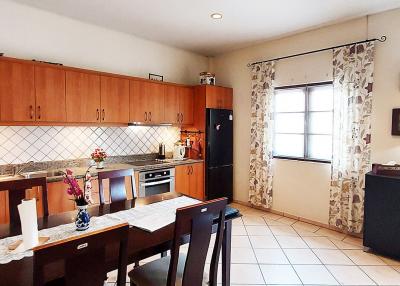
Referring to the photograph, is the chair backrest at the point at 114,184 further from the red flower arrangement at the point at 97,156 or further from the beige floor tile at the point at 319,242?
the beige floor tile at the point at 319,242

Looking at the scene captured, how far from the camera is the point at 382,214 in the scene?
2750 mm

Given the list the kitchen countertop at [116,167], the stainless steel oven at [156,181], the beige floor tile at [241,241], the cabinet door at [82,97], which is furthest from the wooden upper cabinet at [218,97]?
the beige floor tile at [241,241]

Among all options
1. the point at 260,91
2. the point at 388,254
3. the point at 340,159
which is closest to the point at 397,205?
the point at 388,254

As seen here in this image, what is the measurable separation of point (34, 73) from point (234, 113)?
9.94 feet

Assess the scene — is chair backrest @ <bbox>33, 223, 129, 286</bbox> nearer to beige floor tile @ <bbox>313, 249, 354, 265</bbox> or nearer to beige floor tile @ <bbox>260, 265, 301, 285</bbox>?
beige floor tile @ <bbox>260, 265, 301, 285</bbox>

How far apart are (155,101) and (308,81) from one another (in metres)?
2.20

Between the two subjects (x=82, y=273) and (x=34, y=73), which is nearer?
(x=82, y=273)

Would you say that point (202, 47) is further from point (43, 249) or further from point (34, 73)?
point (43, 249)

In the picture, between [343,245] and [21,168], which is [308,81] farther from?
[21,168]

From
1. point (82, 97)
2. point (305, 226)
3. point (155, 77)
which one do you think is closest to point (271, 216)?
point (305, 226)

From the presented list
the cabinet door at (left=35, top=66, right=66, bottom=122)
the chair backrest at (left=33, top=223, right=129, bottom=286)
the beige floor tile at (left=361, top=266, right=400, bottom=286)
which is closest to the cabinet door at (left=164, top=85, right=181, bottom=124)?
the cabinet door at (left=35, top=66, right=66, bottom=122)

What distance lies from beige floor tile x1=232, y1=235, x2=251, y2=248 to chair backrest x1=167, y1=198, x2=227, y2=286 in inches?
66.1

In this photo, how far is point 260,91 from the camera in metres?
4.18

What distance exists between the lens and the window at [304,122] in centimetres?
364
